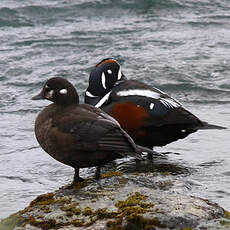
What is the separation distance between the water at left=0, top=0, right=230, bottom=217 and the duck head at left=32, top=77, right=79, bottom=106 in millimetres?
923

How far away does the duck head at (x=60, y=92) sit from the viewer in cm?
577

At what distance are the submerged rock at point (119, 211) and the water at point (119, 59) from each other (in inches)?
32.5

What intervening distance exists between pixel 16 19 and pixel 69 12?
121 cm

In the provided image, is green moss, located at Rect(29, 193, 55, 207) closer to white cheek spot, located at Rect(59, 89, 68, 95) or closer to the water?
the water

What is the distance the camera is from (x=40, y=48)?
13.6m

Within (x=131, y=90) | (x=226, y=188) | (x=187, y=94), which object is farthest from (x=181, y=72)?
(x=226, y=188)

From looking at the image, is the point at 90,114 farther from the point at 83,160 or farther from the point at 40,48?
the point at 40,48

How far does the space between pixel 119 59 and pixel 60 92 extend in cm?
698

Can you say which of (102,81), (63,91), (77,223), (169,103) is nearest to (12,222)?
(77,223)

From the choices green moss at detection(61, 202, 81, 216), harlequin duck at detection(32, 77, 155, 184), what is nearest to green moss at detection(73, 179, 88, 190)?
harlequin duck at detection(32, 77, 155, 184)

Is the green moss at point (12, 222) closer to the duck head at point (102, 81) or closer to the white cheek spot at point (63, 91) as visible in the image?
the white cheek spot at point (63, 91)

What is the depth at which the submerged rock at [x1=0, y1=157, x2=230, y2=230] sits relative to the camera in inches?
173

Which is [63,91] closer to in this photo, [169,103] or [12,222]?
[12,222]

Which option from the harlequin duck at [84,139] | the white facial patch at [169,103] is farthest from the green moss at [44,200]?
the white facial patch at [169,103]
